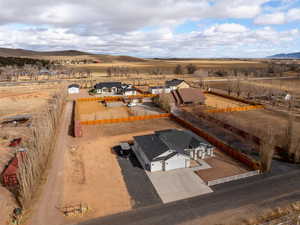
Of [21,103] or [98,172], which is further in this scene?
[21,103]

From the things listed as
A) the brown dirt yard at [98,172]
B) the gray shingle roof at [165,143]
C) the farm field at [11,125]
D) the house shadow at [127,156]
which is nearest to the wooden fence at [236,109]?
the brown dirt yard at [98,172]

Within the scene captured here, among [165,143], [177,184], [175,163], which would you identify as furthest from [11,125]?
[177,184]

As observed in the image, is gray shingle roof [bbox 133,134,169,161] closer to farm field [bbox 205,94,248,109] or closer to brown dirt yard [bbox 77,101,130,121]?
brown dirt yard [bbox 77,101,130,121]

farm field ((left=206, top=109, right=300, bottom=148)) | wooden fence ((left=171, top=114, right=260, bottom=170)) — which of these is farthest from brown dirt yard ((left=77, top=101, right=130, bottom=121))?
farm field ((left=206, top=109, right=300, bottom=148))

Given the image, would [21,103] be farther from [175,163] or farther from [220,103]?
[220,103]

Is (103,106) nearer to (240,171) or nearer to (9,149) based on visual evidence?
(9,149)
